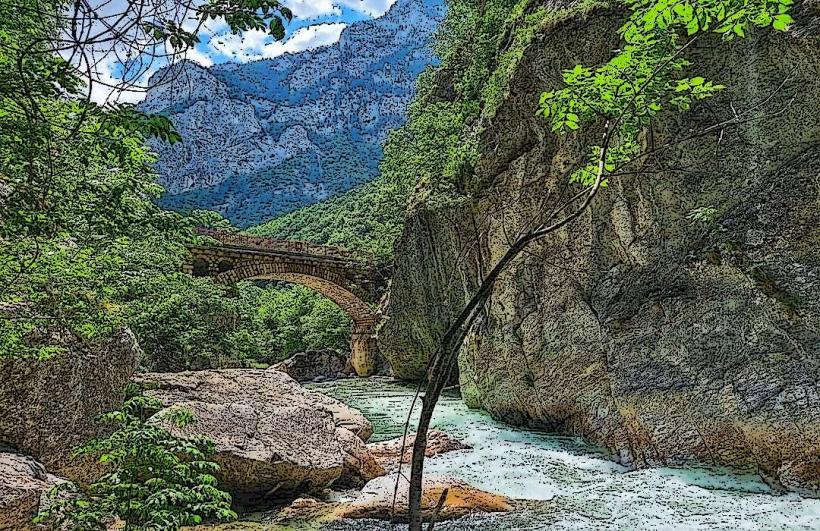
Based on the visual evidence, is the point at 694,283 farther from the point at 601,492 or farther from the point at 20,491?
the point at 20,491

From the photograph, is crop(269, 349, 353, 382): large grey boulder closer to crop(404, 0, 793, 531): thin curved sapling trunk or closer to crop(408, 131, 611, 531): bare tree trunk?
crop(404, 0, 793, 531): thin curved sapling trunk

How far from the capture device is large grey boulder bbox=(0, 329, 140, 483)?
4652 mm

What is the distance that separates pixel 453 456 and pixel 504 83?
22.9 ft

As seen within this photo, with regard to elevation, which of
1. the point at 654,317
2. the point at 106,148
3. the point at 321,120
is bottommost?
the point at 654,317

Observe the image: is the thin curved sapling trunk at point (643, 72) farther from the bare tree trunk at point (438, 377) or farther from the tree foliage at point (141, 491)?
the tree foliage at point (141, 491)

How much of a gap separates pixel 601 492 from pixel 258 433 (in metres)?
3.93

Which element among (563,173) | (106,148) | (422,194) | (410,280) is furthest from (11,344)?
(410,280)

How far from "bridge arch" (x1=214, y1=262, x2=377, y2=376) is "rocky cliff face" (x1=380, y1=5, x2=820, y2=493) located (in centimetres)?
1712

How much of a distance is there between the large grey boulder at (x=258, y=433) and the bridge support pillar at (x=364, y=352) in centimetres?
1865

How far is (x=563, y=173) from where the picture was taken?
8.61m

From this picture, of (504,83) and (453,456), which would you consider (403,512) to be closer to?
(453,456)

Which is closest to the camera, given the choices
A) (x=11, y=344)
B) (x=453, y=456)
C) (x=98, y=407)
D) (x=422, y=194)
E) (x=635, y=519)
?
(x=11, y=344)

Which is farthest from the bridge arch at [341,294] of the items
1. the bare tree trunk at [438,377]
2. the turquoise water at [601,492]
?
the bare tree trunk at [438,377]

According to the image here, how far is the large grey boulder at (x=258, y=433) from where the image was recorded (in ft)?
18.7
